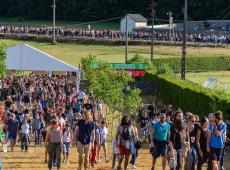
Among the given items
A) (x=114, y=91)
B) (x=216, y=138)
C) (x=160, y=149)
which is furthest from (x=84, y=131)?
(x=114, y=91)

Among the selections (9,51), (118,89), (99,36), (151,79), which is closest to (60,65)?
(9,51)

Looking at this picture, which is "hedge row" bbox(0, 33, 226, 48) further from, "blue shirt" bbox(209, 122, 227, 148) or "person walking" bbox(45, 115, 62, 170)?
"blue shirt" bbox(209, 122, 227, 148)

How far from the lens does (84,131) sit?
1755 centimetres

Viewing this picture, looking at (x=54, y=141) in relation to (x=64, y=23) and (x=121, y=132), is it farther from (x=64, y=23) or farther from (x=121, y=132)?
(x=64, y=23)

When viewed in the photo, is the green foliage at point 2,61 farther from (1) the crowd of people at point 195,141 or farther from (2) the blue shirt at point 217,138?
(2) the blue shirt at point 217,138

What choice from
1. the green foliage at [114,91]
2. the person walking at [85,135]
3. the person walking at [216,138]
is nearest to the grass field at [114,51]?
the green foliage at [114,91]

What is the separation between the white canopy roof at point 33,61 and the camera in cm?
3772

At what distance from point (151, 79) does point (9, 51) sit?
41.3ft

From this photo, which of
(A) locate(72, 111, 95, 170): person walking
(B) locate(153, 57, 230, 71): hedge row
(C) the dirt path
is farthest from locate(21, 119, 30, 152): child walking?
(B) locate(153, 57, 230, 71): hedge row

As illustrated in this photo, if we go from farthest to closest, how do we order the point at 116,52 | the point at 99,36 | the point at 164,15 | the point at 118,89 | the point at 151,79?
1. the point at 164,15
2. the point at 99,36
3. the point at 116,52
4. the point at 151,79
5. the point at 118,89

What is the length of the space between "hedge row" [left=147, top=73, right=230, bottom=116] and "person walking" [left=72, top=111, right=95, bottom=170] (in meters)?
6.67

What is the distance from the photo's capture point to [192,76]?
64.8 meters

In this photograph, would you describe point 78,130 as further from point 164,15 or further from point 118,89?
point 164,15

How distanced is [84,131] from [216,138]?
3078 mm
